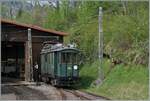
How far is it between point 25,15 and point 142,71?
156 ft

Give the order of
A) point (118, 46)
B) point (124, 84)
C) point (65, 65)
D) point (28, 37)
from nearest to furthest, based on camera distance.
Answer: point (124, 84)
point (65, 65)
point (118, 46)
point (28, 37)

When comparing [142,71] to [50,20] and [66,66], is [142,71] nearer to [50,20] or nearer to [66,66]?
[66,66]

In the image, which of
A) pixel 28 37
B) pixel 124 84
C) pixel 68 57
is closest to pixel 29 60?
pixel 28 37

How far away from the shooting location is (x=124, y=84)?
72.3 feet

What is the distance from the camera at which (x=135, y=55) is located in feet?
78.8

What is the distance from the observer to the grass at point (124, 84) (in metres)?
20.0

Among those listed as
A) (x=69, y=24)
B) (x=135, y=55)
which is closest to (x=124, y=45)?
(x=135, y=55)

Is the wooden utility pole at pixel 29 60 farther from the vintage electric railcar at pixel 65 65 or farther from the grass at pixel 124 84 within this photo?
the grass at pixel 124 84

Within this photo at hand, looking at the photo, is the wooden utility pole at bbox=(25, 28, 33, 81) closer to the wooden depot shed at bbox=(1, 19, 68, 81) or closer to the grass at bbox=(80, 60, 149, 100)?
the wooden depot shed at bbox=(1, 19, 68, 81)

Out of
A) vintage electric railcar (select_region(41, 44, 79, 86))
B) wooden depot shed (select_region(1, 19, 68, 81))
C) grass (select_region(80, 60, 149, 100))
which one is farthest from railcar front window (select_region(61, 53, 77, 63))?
wooden depot shed (select_region(1, 19, 68, 81))

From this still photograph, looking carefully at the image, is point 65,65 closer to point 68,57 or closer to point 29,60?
point 68,57

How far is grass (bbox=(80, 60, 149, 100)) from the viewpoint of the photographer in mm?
19984

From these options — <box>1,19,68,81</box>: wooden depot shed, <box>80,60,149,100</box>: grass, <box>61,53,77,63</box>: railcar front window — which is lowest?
<box>80,60,149,100</box>: grass

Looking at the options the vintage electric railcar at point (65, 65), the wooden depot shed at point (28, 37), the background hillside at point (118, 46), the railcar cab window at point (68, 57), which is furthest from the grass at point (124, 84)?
the wooden depot shed at point (28, 37)
